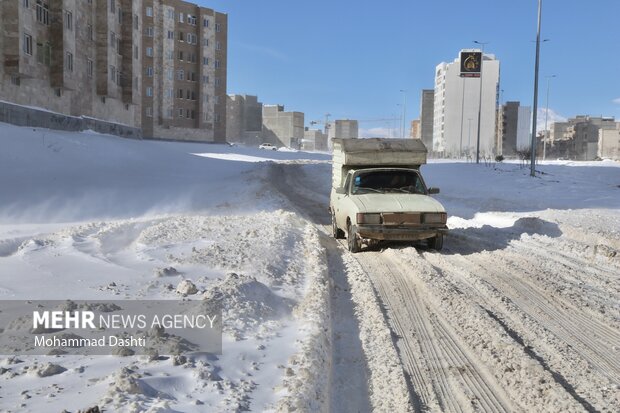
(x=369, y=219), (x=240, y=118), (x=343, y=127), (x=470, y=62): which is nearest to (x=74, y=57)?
(x=369, y=219)

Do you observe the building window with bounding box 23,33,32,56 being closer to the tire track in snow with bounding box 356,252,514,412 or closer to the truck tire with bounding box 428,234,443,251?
the truck tire with bounding box 428,234,443,251

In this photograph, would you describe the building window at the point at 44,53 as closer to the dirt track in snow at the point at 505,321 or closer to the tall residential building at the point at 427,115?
the dirt track in snow at the point at 505,321

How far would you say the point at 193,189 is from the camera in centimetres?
1898

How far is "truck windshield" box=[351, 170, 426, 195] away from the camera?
1109 cm

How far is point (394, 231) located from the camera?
971cm

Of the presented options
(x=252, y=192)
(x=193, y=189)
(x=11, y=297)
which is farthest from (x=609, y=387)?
(x=193, y=189)

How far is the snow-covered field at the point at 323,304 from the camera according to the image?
12.5 feet

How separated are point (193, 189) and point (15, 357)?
49.8ft

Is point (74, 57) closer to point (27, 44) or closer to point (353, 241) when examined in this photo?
point (27, 44)

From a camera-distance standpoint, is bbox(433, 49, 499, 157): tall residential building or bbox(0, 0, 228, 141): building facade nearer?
bbox(0, 0, 228, 141): building facade

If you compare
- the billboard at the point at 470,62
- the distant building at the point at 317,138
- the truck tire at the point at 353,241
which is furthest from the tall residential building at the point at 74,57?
the distant building at the point at 317,138

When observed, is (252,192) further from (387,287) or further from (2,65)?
(2,65)

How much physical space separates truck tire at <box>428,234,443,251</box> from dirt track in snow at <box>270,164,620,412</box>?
20cm

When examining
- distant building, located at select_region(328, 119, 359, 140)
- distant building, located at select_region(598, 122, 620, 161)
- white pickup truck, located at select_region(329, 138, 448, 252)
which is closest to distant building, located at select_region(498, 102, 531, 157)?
distant building, located at select_region(598, 122, 620, 161)
